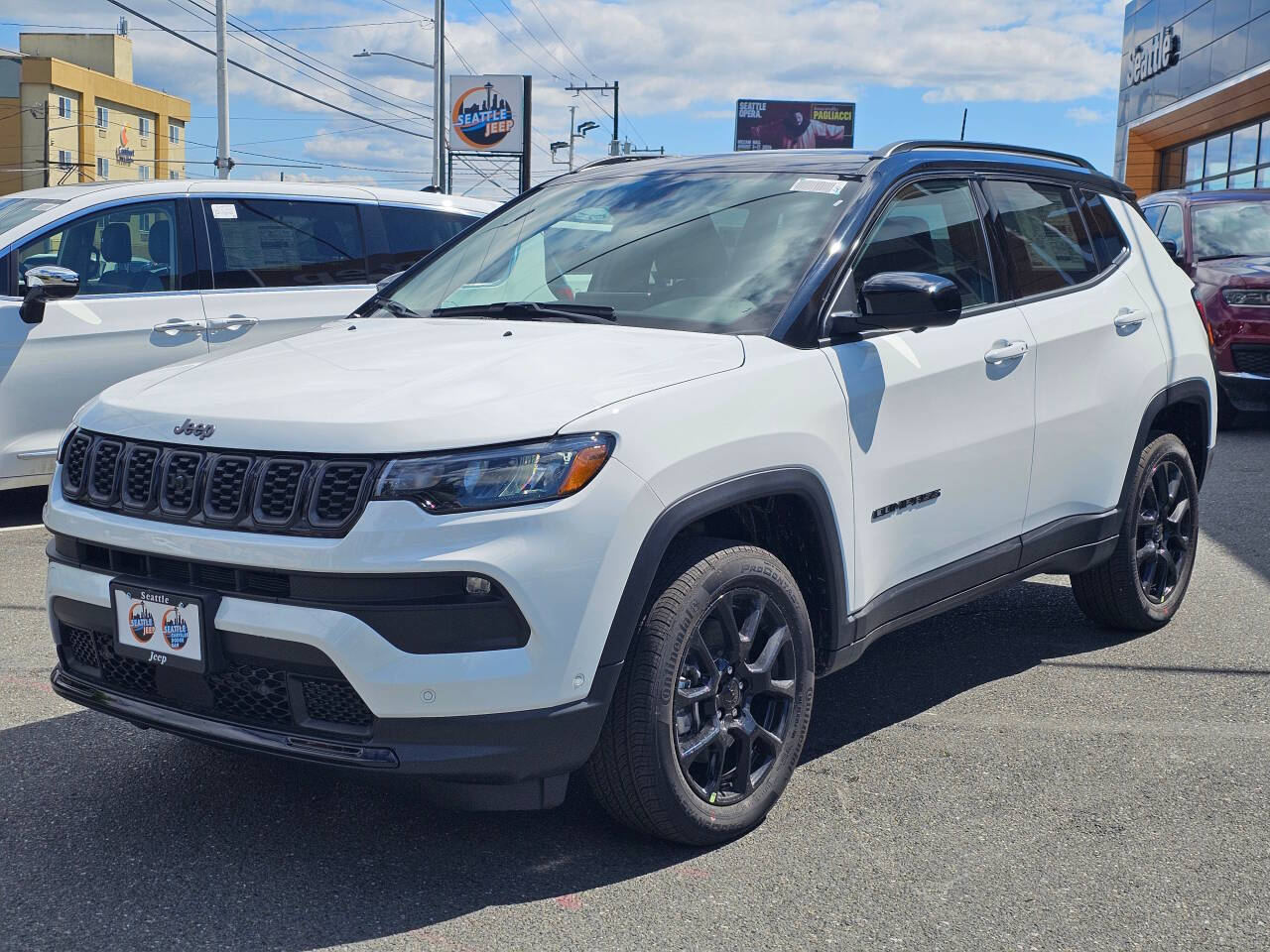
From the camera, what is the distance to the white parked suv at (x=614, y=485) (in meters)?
3.07

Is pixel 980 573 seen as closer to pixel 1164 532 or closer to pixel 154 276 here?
pixel 1164 532

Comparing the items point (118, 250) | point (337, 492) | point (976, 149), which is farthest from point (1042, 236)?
point (118, 250)

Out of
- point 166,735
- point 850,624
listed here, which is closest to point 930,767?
point 850,624

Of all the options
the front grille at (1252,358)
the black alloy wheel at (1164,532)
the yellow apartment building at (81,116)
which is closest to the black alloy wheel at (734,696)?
the black alloy wheel at (1164,532)

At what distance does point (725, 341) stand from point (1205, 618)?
3171 millimetres

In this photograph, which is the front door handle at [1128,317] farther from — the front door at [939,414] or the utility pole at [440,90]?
the utility pole at [440,90]

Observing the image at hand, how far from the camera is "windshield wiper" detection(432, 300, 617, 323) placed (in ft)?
13.3

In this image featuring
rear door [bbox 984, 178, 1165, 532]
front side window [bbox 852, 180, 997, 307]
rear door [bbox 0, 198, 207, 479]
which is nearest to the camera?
front side window [bbox 852, 180, 997, 307]

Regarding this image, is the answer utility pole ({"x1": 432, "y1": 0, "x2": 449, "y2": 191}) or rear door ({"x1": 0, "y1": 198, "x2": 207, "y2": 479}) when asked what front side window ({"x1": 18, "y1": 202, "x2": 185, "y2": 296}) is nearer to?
rear door ({"x1": 0, "y1": 198, "x2": 207, "y2": 479})

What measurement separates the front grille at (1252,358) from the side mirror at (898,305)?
8226mm

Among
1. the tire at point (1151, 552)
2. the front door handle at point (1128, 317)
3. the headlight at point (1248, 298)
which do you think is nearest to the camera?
the front door handle at point (1128, 317)

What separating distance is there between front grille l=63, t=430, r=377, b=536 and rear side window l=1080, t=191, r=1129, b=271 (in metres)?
3.31

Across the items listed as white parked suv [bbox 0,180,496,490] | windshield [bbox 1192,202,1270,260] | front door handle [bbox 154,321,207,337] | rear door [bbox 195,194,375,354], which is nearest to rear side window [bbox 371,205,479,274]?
white parked suv [bbox 0,180,496,490]

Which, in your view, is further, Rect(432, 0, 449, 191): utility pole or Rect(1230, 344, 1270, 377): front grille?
Rect(432, 0, 449, 191): utility pole
